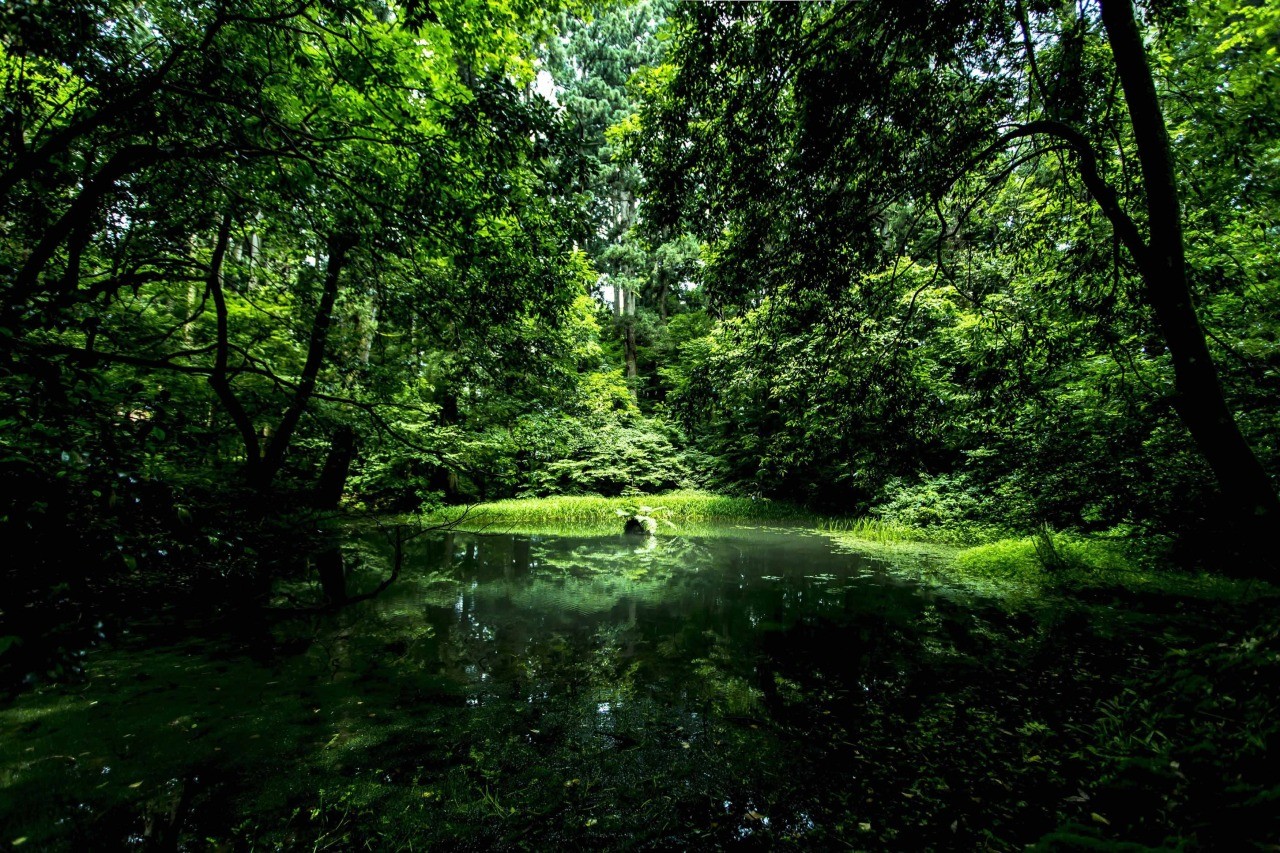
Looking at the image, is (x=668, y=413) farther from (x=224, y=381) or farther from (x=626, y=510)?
(x=626, y=510)

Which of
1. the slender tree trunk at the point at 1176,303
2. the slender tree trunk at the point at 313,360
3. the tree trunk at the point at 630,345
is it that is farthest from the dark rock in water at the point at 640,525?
the slender tree trunk at the point at 1176,303

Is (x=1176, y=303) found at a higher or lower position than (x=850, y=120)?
lower

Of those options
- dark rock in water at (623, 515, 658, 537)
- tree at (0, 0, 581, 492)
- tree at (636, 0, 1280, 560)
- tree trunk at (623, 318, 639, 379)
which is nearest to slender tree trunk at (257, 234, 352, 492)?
tree at (0, 0, 581, 492)

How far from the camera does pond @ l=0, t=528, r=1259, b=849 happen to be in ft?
7.85

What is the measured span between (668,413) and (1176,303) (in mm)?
4359

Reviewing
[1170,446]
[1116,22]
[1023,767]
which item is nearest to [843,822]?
[1023,767]

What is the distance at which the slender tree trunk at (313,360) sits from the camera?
429 cm

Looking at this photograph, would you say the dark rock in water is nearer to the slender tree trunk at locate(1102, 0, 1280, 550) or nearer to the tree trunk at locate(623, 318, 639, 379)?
the tree trunk at locate(623, 318, 639, 379)

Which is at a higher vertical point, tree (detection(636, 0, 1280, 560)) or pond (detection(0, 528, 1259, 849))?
tree (detection(636, 0, 1280, 560))

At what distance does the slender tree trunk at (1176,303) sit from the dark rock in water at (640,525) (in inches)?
487

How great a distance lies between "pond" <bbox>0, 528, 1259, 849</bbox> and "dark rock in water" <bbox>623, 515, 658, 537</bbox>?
26.4 feet

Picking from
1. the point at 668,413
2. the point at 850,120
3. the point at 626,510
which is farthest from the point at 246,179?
the point at 626,510

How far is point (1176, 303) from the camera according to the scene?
254cm

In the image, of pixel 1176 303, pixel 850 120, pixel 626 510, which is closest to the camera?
pixel 1176 303
